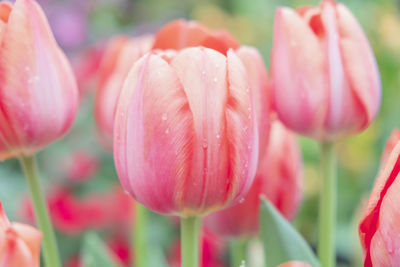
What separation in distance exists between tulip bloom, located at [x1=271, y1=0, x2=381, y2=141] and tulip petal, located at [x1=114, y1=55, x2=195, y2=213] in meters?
0.14

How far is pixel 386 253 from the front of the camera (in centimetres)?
41

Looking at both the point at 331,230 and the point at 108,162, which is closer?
the point at 331,230

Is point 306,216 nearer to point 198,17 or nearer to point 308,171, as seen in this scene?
point 308,171

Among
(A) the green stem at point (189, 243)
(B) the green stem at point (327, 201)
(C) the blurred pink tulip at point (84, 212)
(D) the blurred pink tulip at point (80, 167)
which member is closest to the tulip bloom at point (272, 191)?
(B) the green stem at point (327, 201)

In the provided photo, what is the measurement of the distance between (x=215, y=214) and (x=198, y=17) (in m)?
→ 2.53

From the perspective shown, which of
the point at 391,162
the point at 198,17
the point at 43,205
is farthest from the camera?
the point at 198,17

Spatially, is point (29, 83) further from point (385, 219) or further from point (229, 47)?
point (385, 219)

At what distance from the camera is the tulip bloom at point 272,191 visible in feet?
2.13

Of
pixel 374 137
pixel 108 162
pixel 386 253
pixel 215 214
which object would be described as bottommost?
pixel 108 162

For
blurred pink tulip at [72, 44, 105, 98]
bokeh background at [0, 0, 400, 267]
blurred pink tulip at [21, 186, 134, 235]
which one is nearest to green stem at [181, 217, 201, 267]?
bokeh background at [0, 0, 400, 267]

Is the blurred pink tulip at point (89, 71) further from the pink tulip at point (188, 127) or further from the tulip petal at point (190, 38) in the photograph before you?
the pink tulip at point (188, 127)

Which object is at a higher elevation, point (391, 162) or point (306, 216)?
point (391, 162)

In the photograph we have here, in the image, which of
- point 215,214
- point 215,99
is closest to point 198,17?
point 215,214

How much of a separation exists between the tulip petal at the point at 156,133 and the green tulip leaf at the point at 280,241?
0.13 m
